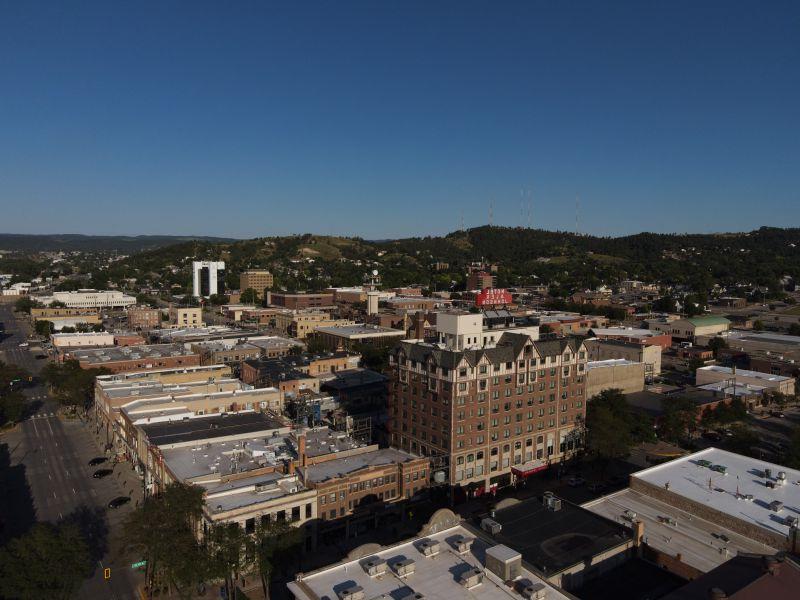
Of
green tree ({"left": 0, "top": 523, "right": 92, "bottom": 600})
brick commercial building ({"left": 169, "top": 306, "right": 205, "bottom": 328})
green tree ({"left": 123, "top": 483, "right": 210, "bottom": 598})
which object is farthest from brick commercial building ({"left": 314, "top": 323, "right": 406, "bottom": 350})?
green tree ({"left": 0, "top": 523, "right": 92, "bottom": 600})

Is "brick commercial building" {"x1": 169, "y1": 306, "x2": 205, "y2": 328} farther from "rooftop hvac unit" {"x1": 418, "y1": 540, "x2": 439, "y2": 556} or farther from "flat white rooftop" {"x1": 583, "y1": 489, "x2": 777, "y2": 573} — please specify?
"rooftop hvac unit" {"x1": 418, "y1": 540, "x2": 439, "y2": 556}

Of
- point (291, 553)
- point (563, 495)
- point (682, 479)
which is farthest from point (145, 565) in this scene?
point (682, 479)

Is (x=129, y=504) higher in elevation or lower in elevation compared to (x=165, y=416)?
lower

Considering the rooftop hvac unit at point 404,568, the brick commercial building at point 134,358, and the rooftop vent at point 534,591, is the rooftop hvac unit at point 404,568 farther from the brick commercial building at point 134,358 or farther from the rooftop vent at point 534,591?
the brick commercial building at point 134,358

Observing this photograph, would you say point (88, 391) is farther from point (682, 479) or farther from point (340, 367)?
point (682, 479)

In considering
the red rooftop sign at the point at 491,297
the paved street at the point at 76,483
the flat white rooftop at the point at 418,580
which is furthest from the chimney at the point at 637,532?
the red rooftop sign at the point at 491,297

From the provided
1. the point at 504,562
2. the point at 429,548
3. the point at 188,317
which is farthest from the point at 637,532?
the point at 188,317

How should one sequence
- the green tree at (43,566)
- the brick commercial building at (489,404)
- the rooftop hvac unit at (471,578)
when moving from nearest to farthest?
the rooftop hvac unit at (471,578), the green tree at (43,566), the brick commercial building at (489,404)
